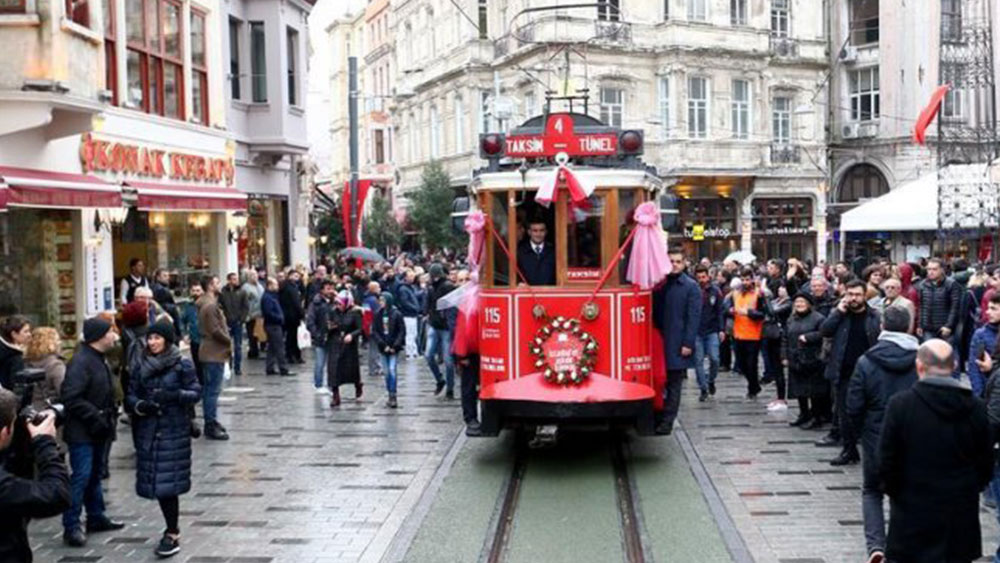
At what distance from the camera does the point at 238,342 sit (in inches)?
768

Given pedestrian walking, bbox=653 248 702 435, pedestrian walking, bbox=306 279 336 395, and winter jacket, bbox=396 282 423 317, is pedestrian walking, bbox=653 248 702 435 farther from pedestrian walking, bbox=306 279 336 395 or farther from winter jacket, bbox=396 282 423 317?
winter jacket, bbox=396 282 423 317

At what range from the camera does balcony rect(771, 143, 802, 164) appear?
39812mm

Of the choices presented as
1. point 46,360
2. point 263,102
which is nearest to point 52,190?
point 46,360

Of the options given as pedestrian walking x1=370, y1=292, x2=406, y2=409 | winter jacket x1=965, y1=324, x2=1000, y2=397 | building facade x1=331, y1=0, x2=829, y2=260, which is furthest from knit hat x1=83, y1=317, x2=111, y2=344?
building facade x1=331, y1=0, x2=829, y2=260

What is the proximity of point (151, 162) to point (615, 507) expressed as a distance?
40.4 feet

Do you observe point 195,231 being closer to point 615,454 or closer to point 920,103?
point 615,454

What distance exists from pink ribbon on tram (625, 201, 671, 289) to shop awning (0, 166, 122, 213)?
6.68 metres

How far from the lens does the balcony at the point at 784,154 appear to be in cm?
3981

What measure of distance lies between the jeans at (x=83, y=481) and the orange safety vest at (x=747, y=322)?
9.11 m

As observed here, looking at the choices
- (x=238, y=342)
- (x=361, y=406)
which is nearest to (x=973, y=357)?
(x=361, y=406)

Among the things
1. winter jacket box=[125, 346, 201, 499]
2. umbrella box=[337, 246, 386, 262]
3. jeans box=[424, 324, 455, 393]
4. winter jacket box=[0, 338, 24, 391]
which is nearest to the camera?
winter jacket box=[125, 346, 201, 499]

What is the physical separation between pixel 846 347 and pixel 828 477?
1.29m

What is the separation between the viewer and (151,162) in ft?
62.1

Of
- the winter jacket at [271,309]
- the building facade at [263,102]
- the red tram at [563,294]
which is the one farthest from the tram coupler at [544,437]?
the building facade at [263,102]
